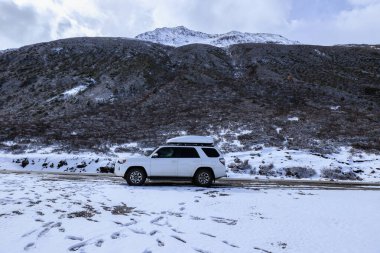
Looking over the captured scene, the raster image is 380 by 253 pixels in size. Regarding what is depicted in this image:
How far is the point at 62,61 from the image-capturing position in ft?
206

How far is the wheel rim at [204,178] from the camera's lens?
16.1m

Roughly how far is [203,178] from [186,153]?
4.51ft

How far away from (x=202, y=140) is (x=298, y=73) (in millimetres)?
45796

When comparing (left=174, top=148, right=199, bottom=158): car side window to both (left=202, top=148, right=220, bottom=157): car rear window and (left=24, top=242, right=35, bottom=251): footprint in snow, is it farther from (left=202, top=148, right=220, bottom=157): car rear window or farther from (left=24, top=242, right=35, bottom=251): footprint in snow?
(left=24, top=242, right=35, bottom=251): footprint in snow

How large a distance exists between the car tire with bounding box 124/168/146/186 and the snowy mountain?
8380 centimetres

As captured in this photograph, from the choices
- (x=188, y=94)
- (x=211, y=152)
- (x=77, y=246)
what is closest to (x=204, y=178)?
(x=211, y=152)

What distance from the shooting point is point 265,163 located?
76.9 feet

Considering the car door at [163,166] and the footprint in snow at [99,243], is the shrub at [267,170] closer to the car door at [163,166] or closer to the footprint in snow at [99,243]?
the car door at [163,166]

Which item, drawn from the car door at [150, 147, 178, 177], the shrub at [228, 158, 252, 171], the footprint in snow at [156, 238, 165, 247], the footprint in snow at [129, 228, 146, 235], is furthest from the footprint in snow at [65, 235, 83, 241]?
the shrub at [228, 158, 252, 171]

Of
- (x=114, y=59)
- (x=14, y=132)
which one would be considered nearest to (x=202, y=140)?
(x=14, y=132)

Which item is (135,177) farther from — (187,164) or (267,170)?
(267,170)

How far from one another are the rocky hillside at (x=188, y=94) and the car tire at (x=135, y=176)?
14115 mm

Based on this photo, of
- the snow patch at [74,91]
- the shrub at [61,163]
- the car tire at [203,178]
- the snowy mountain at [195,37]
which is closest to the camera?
the car tire at [203,178]

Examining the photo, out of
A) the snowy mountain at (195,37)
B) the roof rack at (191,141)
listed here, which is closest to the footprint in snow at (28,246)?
the roof rack at (191,141)
